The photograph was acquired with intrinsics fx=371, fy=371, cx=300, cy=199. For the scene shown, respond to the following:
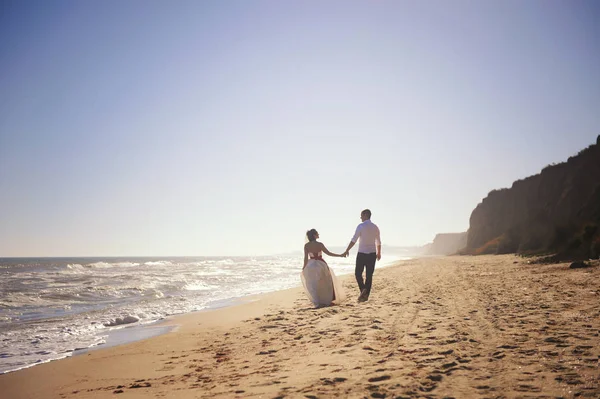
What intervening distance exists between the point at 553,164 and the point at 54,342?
135ft

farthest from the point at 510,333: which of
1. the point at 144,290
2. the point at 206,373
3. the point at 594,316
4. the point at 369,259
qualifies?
the point at 144,290

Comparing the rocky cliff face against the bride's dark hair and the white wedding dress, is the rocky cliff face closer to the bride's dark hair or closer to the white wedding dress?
the white wedding dress

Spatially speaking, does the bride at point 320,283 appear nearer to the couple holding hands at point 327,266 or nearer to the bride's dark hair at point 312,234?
the couple holding hands at point 327,266

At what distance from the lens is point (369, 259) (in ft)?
33.4

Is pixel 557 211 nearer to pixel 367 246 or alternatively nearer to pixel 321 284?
pixel 367 246

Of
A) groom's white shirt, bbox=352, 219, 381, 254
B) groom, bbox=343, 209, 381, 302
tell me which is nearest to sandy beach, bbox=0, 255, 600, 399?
groom, bbox=343, 209, 381, 302

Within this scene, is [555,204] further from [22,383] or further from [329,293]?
[22,383]

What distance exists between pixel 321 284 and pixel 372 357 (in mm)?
5568

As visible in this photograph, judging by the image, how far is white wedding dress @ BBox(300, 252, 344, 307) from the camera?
9992 mm

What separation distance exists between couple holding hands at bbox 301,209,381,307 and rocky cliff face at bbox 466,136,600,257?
1199 centimetres

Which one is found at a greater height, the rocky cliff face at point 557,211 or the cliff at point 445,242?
the rocky cliff face at point 557,211

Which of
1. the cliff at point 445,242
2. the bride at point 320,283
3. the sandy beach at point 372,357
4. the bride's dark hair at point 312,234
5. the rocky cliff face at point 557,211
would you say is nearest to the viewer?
the sandy beach at point 372,357

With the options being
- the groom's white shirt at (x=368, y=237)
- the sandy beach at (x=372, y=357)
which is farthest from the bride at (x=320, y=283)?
the sandy beach at (x=372, y=357)

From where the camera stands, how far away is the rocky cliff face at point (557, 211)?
19703 millimetres
